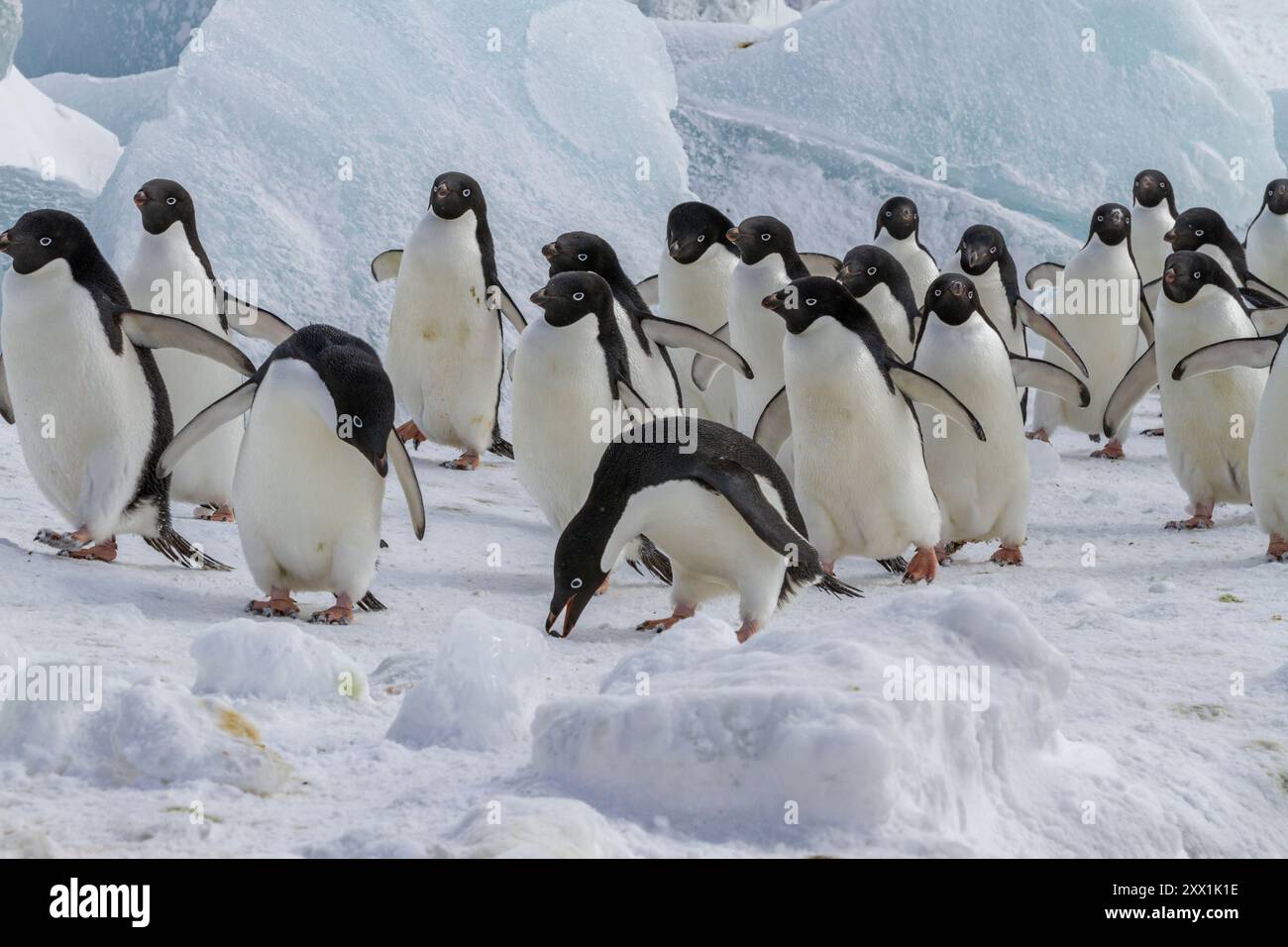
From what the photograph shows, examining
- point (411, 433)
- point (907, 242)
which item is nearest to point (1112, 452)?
point (907, 242)

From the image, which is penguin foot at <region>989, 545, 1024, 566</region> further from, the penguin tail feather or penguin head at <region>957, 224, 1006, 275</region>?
the penguin tail feather

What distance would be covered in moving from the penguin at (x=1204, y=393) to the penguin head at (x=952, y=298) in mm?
941

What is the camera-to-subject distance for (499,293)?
555 cm

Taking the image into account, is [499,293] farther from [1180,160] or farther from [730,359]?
[1180,160]

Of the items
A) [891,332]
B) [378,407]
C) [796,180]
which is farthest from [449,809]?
[796,180]

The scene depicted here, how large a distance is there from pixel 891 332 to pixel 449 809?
11.6 ft

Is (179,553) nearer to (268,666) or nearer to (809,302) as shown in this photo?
(268,666)

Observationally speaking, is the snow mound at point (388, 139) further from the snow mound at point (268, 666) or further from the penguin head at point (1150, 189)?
the snow mound at point (268, 666)

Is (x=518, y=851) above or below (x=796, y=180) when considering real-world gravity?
below

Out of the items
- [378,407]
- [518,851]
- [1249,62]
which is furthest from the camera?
[1249,62]

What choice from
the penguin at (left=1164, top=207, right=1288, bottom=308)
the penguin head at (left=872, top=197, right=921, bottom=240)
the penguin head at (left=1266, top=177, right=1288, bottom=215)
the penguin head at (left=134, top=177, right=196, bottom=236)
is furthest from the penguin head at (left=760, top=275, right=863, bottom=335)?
the penguin head at (left=1266, top=177, right=1288, bottom=215)

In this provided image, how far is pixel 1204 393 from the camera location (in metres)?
4.95

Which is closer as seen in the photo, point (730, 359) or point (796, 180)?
point (730, 359)

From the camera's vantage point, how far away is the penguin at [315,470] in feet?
10.6
